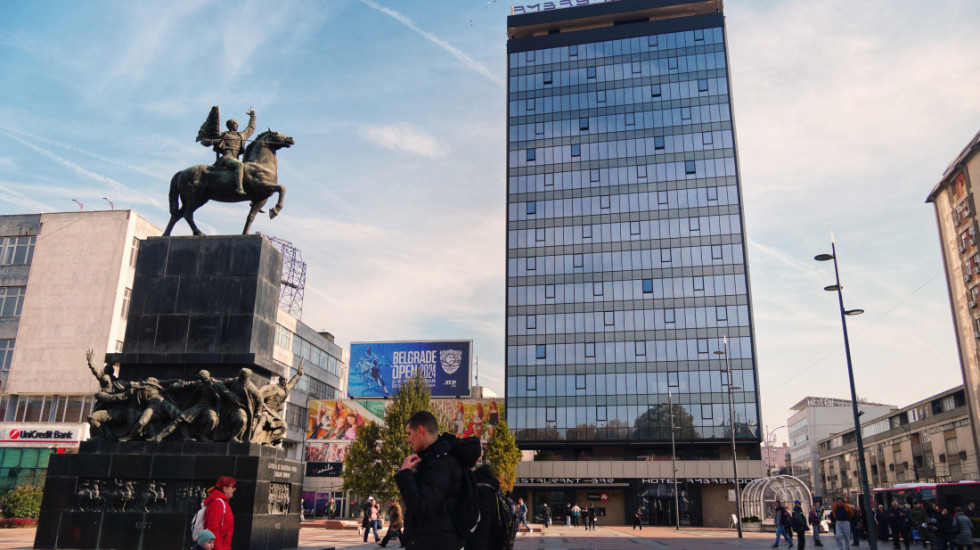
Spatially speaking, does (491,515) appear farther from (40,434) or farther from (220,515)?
(40,434)

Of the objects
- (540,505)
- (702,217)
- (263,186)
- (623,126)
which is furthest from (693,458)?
(263,186)

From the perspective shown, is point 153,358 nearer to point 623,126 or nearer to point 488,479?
point 488,479

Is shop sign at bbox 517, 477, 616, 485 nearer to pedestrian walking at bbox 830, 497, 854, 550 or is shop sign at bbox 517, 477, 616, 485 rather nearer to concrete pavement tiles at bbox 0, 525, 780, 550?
concrete pavement tiles at bbox 0, 525, 780, 550

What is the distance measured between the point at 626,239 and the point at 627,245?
61cm

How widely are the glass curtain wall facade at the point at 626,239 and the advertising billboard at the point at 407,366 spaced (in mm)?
4649

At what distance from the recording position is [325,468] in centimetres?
5775

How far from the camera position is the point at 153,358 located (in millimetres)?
13023

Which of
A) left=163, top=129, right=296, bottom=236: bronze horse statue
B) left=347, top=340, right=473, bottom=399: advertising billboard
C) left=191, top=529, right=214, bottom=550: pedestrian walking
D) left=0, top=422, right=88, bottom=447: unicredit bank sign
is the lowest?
left=191, top=529, right=214, bottom=550: pedestrian walking

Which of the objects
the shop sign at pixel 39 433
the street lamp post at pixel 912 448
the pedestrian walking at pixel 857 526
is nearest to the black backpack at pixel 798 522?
the pedestrian walking at pixel 857 526

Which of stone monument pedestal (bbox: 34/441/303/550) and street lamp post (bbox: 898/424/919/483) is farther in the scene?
street lamp post (bbox: 898/424/919/483)

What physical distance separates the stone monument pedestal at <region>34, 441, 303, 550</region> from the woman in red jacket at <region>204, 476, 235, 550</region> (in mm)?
4352

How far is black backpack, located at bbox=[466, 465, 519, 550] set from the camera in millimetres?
4746

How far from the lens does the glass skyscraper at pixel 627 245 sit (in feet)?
185

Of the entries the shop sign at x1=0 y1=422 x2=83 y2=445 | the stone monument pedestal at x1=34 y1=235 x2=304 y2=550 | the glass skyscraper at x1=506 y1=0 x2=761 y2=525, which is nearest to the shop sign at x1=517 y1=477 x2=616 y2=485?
the glass skyscraper at x1=506 y1=0 x2=761 y2=525
